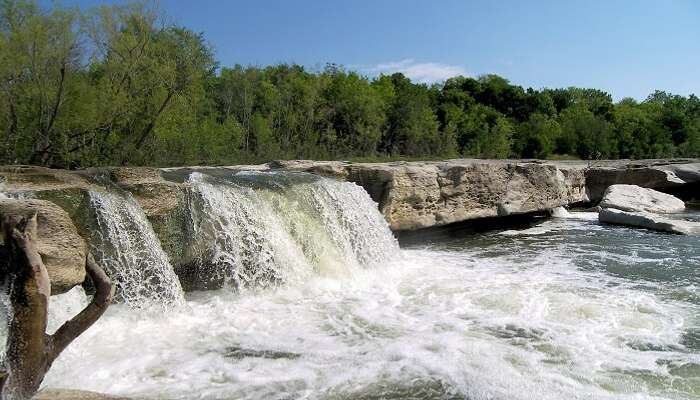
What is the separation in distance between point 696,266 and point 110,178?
8024 mm

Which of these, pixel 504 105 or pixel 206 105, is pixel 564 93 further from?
pixel 206 105

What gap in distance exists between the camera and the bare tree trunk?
2.96 meters

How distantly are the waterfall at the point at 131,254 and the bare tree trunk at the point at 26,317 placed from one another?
2.17m

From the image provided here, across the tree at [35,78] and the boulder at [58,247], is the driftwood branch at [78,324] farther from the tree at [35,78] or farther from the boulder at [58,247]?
the tree at [35,78]

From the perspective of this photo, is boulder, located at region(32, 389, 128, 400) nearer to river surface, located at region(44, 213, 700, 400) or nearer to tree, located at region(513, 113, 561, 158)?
river surface, located at region(44, 213, 700, 400)

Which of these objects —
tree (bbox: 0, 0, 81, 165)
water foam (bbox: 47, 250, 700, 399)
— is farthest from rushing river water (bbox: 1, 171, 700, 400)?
tree (bbox: 0, 0, 81, 165)

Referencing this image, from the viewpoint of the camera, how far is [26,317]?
117 inches

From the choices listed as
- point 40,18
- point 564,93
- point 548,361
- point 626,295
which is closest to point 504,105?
point 564,93

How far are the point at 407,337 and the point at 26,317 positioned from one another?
2.92m

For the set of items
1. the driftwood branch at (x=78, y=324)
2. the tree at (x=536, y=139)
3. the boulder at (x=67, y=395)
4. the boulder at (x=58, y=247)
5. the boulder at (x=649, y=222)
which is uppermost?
the tree at (x=536, y=139)

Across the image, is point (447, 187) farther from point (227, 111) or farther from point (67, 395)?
point (227, 111)

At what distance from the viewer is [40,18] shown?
12352 millimetres

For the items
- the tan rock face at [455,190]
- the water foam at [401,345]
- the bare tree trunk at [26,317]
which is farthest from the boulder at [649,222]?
the bare tree trunk at [26,317]

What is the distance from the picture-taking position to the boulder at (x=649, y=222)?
1115 cm
